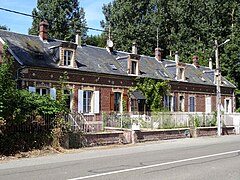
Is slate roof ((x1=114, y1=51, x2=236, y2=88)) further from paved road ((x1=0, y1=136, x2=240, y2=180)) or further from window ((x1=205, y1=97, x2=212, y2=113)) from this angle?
paved road ((x1=0, y1=136, x2=240, y2=180))

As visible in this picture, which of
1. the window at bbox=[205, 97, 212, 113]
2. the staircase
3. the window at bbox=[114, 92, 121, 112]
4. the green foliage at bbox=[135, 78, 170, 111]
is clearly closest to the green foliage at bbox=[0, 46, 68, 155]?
the staircase

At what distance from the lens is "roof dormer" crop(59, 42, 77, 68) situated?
2606 centimetres

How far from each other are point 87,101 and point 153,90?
259 inches

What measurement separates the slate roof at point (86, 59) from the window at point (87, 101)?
1.75 metres

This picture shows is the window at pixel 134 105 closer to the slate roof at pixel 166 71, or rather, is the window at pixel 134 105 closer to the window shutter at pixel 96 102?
the slate roof at pixel 166 71

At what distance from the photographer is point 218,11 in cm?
5253

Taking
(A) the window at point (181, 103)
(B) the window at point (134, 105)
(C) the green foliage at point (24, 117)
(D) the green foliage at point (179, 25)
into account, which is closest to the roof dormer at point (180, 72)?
(A) the window at point (181, 103)

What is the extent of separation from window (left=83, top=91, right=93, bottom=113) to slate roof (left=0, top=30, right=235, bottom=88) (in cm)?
175

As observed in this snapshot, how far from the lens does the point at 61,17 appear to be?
5566cm

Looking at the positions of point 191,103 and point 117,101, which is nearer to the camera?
point 117,101

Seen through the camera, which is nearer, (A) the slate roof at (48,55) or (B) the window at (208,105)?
(A) the slate roof at (48,55)

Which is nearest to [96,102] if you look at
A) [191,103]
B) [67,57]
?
[67,57]

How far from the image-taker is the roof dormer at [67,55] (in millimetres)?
26062

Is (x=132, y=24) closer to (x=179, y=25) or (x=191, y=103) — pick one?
(x=179, y=25)
